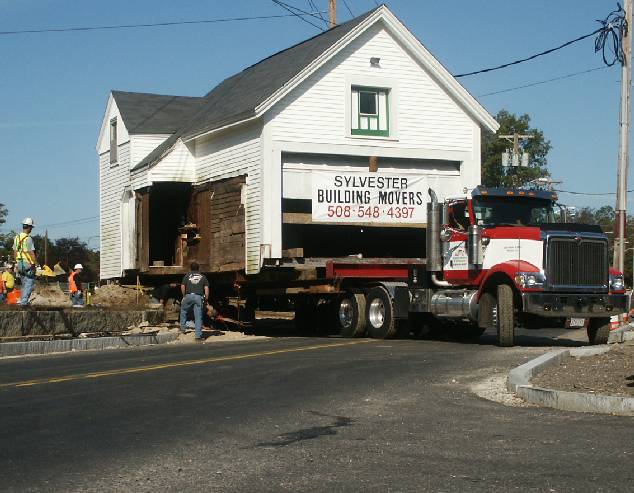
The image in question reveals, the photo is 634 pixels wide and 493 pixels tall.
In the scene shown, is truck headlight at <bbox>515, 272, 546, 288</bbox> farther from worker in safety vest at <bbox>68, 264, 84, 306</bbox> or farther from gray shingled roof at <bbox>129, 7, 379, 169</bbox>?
worker in safety vest at <bbox>68, 264, 84, 306</bbox>

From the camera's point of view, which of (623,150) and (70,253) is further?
(70,253)

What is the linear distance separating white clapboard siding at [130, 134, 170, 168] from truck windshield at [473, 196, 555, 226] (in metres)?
13.9

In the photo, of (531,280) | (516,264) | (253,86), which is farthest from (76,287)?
(531,280)

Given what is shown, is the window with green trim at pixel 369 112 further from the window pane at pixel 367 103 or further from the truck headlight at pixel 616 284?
the truck headlight at pixel 616 284

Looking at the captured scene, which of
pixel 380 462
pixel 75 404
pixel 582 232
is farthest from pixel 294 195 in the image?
pixel 380 462

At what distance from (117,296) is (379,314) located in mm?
13387

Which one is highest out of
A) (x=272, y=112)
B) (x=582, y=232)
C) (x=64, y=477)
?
(x=272, y=112)

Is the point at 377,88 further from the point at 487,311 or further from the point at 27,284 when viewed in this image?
the point at 27,284

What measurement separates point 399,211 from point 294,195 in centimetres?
258

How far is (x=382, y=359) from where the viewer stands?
15.8m

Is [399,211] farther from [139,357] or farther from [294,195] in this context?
[139,357]

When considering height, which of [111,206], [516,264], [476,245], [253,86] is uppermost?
[253,86]

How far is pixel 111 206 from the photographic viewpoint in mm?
32719

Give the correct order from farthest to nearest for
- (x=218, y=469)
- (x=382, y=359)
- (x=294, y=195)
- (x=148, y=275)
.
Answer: (x=148, y=275), (x=294, y=195), (x=382, y=359), (x=218, y=469)
